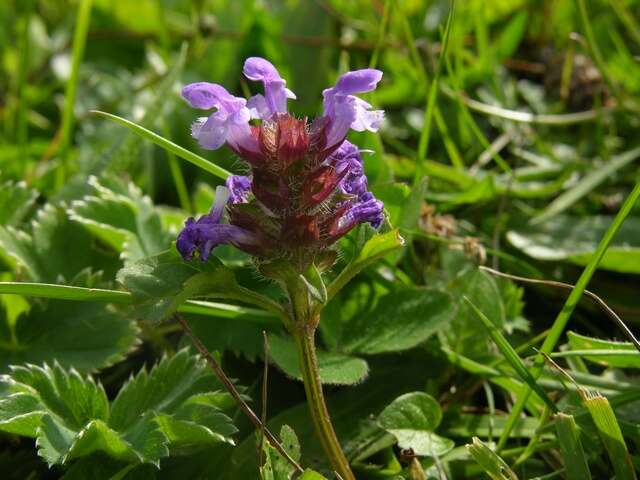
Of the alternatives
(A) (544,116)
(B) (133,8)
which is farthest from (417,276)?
(B) (133,8)

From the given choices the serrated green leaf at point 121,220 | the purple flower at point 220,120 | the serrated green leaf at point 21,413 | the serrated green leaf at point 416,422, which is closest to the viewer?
the purple flower at point 220,120

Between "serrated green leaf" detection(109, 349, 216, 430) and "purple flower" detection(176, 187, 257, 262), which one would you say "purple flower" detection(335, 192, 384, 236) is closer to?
"purple flower" detection(176, 187, 257, 262)

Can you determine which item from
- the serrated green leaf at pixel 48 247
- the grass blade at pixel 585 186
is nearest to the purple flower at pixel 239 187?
the serrated green leaf at pixel 48 247

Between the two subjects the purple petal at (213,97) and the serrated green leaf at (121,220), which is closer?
the purple petal at (213,97)

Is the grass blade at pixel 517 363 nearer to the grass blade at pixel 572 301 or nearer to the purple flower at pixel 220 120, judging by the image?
the grass blade at pixel 572 301

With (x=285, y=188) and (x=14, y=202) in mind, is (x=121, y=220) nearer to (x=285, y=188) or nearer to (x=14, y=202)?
(x=14, y=202)

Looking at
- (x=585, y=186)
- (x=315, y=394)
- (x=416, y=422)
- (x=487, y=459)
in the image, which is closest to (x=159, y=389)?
(x=315, y=394)

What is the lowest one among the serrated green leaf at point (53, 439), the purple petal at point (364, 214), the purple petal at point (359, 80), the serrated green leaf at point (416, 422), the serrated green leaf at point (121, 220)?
the serrated green leaf at point (416, 422)

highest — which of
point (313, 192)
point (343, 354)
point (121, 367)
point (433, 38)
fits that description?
point (313, 192)

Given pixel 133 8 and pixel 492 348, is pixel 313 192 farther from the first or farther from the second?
pixel 133 8
